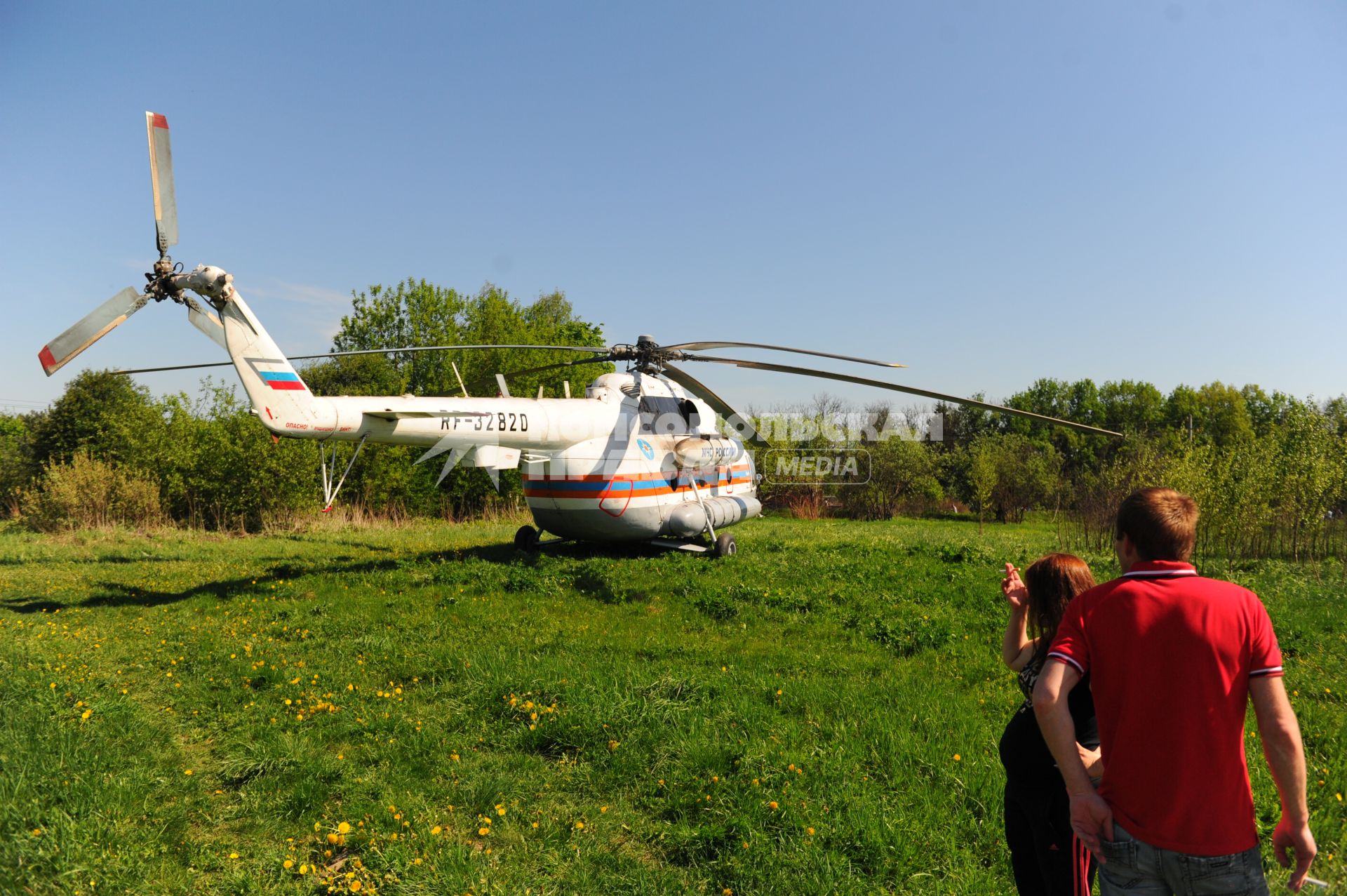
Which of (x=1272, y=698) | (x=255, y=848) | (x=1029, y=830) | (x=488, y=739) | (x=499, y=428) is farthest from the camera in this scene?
(x=499, y=428)

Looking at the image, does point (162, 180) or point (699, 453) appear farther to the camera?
point (699, 453)

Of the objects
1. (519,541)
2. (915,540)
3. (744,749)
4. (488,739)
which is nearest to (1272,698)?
(744,749)

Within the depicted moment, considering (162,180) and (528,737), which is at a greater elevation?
(162,180)

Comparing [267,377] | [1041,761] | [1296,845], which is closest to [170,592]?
[267,377]

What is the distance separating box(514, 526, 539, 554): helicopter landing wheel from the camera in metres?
13.8

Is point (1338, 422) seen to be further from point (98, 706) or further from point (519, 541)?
point (98, 706)

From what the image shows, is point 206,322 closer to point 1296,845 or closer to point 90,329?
point 90,329

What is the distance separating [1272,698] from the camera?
2.21m

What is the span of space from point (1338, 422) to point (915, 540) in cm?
3934

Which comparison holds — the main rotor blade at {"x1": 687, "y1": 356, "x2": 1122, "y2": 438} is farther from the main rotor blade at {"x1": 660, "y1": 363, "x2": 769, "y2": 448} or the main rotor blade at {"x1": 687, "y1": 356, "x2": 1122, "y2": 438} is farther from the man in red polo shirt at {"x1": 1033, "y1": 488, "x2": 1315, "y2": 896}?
the man in red polo shirt at {"x1": 1033, "y1": 488, "x2": 1315, "y2": 896}

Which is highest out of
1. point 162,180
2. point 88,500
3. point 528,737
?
point 162,180

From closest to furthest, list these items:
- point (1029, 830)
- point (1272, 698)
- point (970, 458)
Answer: point (1272, 698) → point (1029, 830) → point (970, 458)

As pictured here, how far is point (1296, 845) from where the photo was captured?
2.24m

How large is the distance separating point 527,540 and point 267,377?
5.91m
